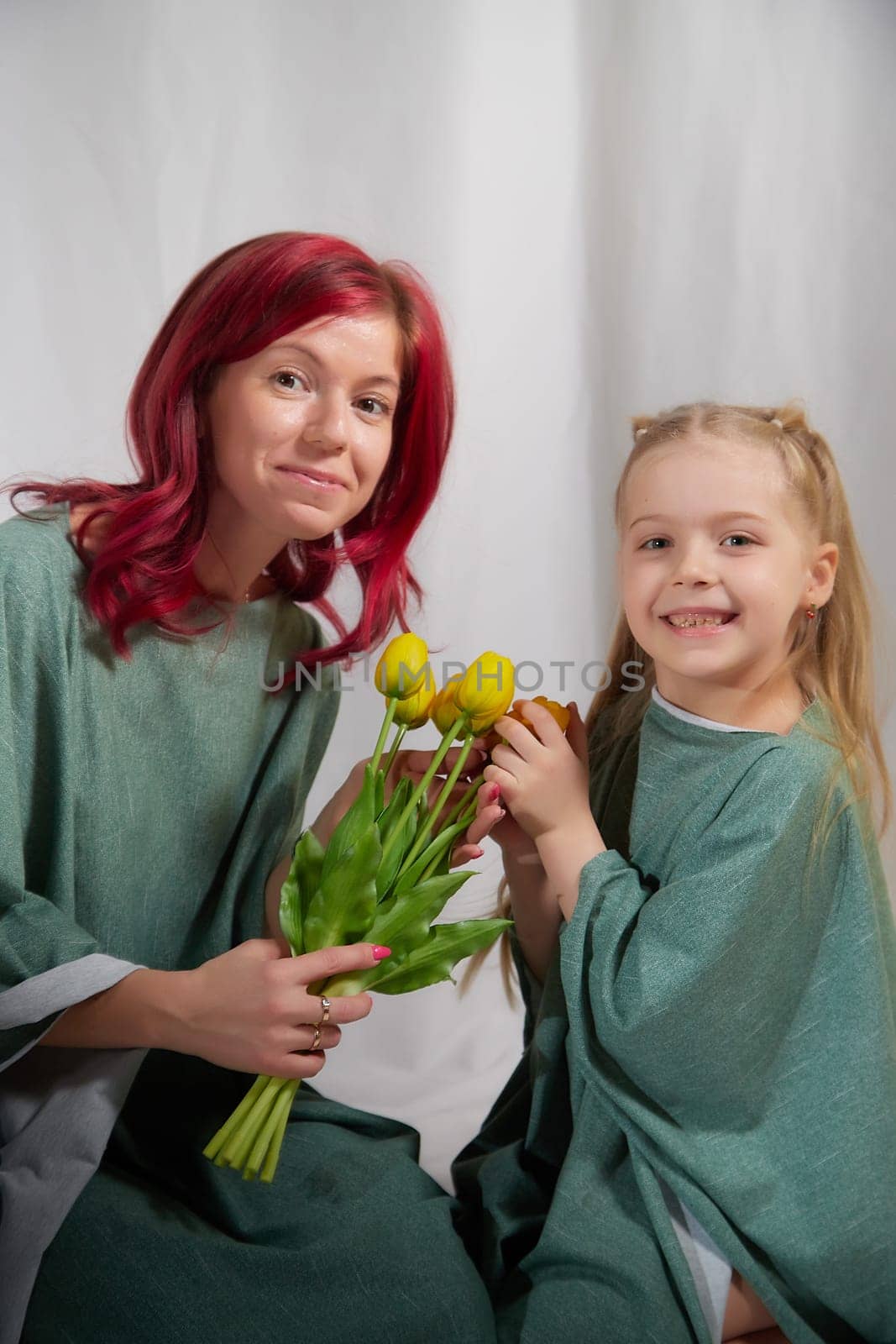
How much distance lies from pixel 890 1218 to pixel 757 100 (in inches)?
39.9

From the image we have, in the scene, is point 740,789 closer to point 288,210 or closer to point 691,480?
point 691,480

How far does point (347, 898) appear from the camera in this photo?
1061mm

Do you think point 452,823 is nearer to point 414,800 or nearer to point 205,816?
point 414,800

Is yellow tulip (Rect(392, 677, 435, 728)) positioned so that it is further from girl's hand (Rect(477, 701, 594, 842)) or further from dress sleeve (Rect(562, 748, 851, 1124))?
dress sleeve (Rect(562, 748, 851, 1124))

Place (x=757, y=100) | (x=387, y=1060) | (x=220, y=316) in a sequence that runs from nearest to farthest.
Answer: (x=220, y=316), (x=757, y=100), (x=387, y=1060)

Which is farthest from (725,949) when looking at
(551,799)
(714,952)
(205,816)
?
(205,816)

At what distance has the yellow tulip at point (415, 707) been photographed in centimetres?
115

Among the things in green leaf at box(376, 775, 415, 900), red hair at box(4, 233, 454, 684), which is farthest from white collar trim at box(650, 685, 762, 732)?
red hair at box(4, 233, 454, 684)

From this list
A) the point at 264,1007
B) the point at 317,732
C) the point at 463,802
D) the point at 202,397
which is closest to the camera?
the point at 264,1007

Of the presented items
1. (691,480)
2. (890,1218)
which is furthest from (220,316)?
(890,1218)

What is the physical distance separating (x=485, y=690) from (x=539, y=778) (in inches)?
3.5

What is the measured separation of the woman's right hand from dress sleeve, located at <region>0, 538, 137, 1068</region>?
0.07 metres

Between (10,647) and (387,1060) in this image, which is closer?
(10,647)

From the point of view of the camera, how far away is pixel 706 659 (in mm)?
1100
